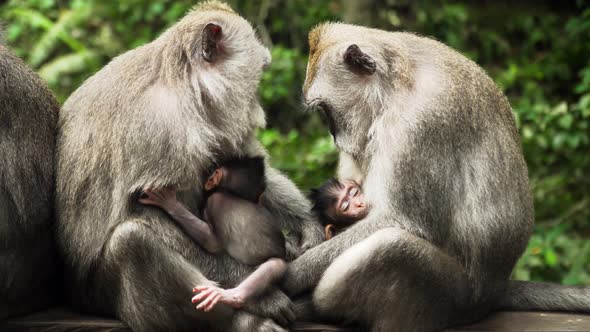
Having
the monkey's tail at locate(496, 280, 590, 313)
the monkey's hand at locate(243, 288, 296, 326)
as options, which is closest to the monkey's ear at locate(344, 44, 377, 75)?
the monkey's hand at locate(243, 288, 296, 326)

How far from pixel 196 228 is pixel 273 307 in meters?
0.62

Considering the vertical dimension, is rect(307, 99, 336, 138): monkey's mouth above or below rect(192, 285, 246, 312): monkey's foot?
above

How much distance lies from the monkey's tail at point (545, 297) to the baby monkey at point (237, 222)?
1633mm

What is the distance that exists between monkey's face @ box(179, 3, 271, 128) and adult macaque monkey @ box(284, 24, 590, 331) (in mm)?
426

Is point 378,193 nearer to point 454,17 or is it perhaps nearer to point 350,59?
point 350,59

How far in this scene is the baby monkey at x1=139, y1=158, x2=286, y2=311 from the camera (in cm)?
470

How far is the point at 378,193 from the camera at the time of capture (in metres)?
4.81

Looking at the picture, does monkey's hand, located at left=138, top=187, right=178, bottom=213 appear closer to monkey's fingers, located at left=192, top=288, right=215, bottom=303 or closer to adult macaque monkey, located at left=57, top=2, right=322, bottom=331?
adult macaque monkey, located at left=57, top=2, right=322, bottom=331

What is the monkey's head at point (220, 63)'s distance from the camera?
4844 mm

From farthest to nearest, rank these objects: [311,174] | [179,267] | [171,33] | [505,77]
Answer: [505,77] < [311,174] < [171,33] < [179,267]

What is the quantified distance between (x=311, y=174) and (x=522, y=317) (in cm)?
386

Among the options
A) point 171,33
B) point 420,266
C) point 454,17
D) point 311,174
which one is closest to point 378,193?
point 420,266

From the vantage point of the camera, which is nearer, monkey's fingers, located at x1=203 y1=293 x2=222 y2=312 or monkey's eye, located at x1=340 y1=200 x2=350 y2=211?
monkey's fingers, located at x1=203 y1=293 x2=222 y2=312

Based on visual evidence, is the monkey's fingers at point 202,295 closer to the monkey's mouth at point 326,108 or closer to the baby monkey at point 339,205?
the baby monkey at point 339,205
